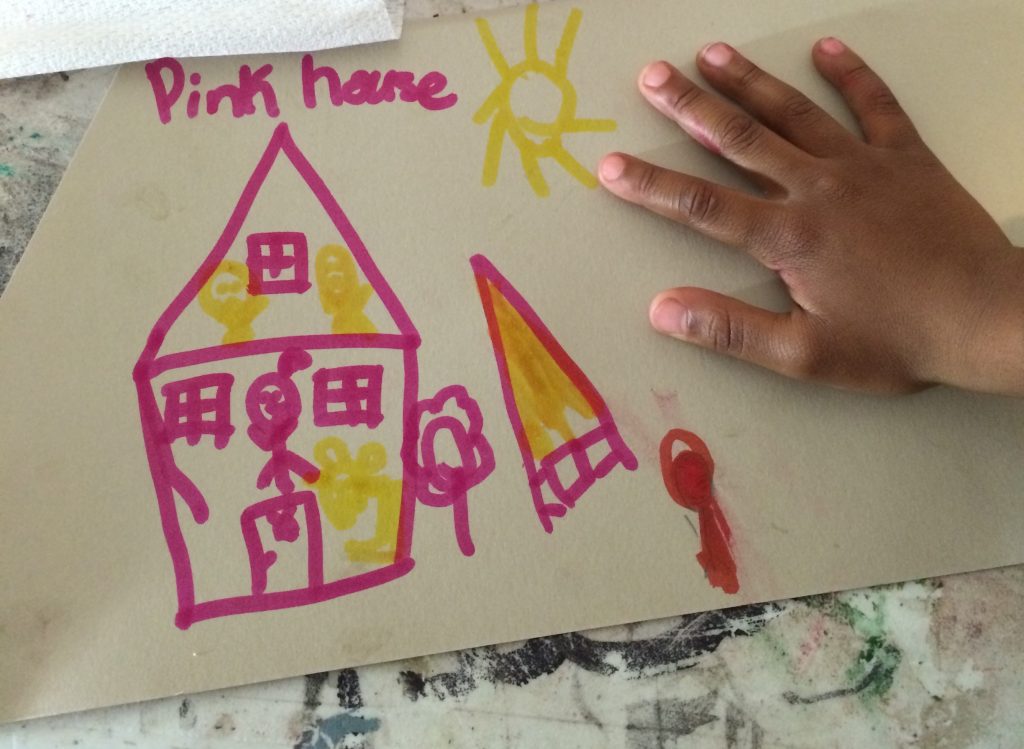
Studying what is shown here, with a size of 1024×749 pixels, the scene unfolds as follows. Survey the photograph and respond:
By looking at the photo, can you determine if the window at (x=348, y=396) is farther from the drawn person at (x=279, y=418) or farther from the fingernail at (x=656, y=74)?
Answer: the fingernail at (x=656, y=74)

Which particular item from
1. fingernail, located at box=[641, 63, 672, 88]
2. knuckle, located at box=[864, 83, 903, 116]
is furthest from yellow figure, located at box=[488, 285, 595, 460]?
knuckle, located at box=[864, 83, 903, 116]

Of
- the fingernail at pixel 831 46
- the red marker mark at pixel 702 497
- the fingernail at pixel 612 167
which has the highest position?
the fingernail at pixel 831 46

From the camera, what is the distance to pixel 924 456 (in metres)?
0.52

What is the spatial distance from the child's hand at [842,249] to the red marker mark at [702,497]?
7cm

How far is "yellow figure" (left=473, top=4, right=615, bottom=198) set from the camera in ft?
1.80

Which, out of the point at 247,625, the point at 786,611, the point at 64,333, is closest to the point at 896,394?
the point at 786,611

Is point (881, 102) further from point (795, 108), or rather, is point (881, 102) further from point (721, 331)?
point (721, 331)

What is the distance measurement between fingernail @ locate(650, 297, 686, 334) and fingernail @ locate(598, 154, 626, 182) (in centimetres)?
10

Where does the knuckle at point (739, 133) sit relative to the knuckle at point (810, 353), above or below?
above

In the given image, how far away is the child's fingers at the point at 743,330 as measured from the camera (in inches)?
19.6

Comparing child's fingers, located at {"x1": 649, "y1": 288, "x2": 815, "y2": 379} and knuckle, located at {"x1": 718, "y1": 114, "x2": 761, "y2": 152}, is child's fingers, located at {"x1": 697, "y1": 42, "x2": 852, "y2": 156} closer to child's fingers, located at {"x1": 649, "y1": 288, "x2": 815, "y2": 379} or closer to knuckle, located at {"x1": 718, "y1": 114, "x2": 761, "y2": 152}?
knuckle, located at {"x1": 718, "y1": 114, "x2": 761, "y2": 152}

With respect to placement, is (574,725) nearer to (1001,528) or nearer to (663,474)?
(663,474)

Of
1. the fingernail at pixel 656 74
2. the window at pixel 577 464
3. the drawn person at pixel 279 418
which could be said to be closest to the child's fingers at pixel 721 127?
the fingernail at pixel 656 74

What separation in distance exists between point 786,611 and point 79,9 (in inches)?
26.6
